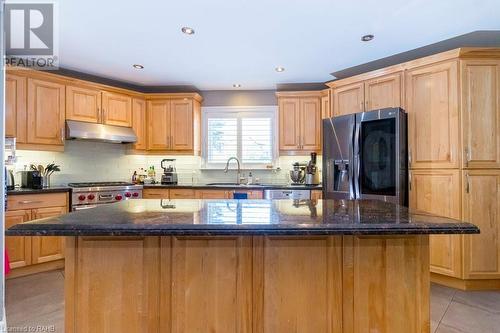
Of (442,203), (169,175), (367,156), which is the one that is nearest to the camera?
(442,203)

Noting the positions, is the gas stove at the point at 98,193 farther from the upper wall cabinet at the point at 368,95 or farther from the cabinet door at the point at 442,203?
the cabinet door at the point at 442,203

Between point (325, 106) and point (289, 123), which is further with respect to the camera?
point (289, 123)

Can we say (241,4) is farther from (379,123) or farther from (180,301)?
(180,301)

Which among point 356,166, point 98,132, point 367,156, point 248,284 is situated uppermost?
point 98,132

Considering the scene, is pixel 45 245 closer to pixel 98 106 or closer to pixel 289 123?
pixel 98 106

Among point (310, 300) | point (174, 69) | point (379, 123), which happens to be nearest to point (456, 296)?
point (379, 123)

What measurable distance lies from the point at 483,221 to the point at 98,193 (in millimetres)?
4400

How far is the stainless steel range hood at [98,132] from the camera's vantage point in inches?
143

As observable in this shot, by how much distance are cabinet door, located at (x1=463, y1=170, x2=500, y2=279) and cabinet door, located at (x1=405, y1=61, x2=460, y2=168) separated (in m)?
0.27

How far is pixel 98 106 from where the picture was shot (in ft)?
13.0

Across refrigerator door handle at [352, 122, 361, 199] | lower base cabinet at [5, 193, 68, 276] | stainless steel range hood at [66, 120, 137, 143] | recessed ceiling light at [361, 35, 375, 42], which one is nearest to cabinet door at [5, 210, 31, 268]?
lower base cabinet at [5, 193, 68, 276]

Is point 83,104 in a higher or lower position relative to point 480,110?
higher

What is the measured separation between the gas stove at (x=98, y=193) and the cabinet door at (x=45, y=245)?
0.19m

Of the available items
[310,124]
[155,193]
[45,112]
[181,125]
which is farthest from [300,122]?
[45,112]
